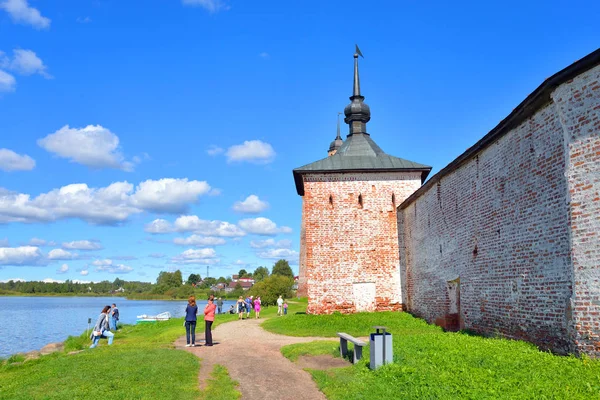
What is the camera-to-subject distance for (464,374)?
6742mm

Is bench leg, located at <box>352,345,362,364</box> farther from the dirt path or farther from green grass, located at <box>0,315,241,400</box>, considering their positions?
green grass, located at <box>0,315,241,400</box>

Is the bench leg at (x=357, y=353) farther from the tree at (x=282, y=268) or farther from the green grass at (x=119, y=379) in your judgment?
the tree at (x=282, y=268)

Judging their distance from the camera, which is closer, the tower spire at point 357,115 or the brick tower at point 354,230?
the brick tower at point 354,230

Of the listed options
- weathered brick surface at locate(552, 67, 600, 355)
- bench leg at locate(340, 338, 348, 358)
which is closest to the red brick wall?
weathered brick surface at locate(552, 67, 600, 355)

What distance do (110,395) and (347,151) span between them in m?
17.1

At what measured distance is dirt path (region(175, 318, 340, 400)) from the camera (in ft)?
24.3

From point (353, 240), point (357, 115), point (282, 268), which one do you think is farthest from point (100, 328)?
point (282, 268)

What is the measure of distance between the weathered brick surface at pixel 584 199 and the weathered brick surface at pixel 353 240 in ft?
41.0

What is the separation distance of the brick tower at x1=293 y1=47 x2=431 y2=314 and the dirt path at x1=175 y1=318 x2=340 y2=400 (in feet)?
17.1

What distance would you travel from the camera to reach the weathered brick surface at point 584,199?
7613 mm

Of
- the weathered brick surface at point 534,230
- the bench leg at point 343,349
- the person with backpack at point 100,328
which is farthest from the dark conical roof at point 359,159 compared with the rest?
the bench leg at point 343,349

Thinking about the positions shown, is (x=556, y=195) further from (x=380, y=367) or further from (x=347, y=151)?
(x=347, y=151)

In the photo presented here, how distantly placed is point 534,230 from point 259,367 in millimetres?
6019

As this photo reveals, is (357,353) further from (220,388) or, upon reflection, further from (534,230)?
(534,230)
